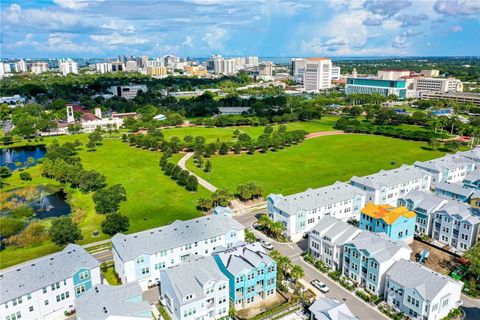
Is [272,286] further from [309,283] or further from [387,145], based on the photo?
[387,145]

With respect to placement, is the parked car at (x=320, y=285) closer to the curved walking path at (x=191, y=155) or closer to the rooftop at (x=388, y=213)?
the rooftop at (x=388, y=213)

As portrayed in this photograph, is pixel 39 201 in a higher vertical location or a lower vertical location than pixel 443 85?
lower

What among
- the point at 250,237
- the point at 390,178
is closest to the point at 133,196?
the point at 250,237

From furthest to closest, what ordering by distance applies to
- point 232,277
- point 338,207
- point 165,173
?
point 165,173 → point 338,207 → point 232,277

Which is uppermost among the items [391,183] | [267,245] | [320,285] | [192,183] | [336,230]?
[391,183]

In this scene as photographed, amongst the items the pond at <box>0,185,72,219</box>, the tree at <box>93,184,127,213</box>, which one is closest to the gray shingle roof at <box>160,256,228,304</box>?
the tree at <box>93,184,127,213</box>

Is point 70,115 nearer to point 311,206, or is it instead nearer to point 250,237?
point 250,237

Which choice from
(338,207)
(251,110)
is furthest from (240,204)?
(251,110)
